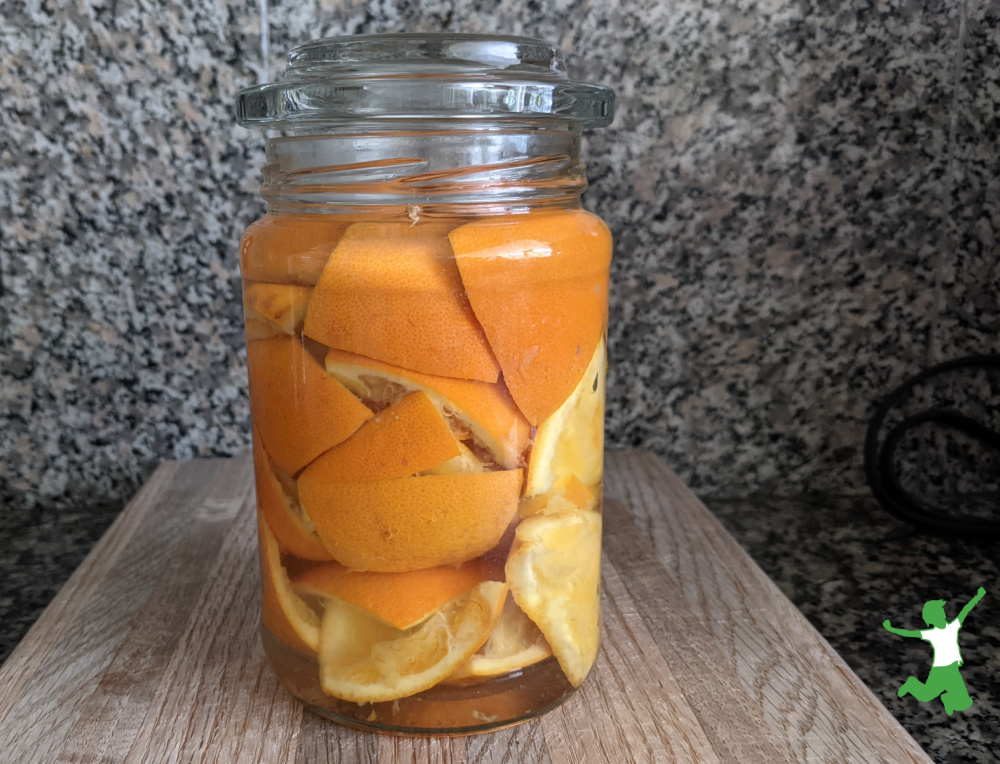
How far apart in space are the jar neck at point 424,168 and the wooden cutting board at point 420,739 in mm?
266

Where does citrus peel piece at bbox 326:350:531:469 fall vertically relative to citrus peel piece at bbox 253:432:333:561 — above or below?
above

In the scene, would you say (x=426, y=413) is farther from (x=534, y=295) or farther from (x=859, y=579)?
(x=859, y=579)

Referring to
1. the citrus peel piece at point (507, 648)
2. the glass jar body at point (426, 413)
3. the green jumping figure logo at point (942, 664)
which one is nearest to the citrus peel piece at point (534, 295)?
the glass jar body at point (426, 413)

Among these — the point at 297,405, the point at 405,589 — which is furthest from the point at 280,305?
the point at 405,589

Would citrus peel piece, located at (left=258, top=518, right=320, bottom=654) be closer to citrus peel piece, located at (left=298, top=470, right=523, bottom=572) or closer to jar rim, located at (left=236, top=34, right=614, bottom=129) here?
citrus peel piece, located at (left=298, top=470, right=523, bottom=572)

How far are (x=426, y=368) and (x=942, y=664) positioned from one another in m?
0.39

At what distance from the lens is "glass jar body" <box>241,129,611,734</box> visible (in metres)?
0.41

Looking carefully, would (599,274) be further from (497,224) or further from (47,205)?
(47,205)

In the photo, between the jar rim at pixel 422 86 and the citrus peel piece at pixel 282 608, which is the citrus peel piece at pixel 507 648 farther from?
the jar rim at pixel 422 86

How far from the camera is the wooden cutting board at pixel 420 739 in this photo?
1.44ft

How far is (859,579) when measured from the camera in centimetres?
→ 68

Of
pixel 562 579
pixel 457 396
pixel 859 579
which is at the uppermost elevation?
pixel 457 396

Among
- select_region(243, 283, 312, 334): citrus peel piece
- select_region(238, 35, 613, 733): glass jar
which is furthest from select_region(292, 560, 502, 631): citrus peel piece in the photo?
select_region(243, 283, 312, 334): citrus peel piece

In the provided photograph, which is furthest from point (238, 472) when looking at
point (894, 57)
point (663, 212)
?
point (894, 57)
